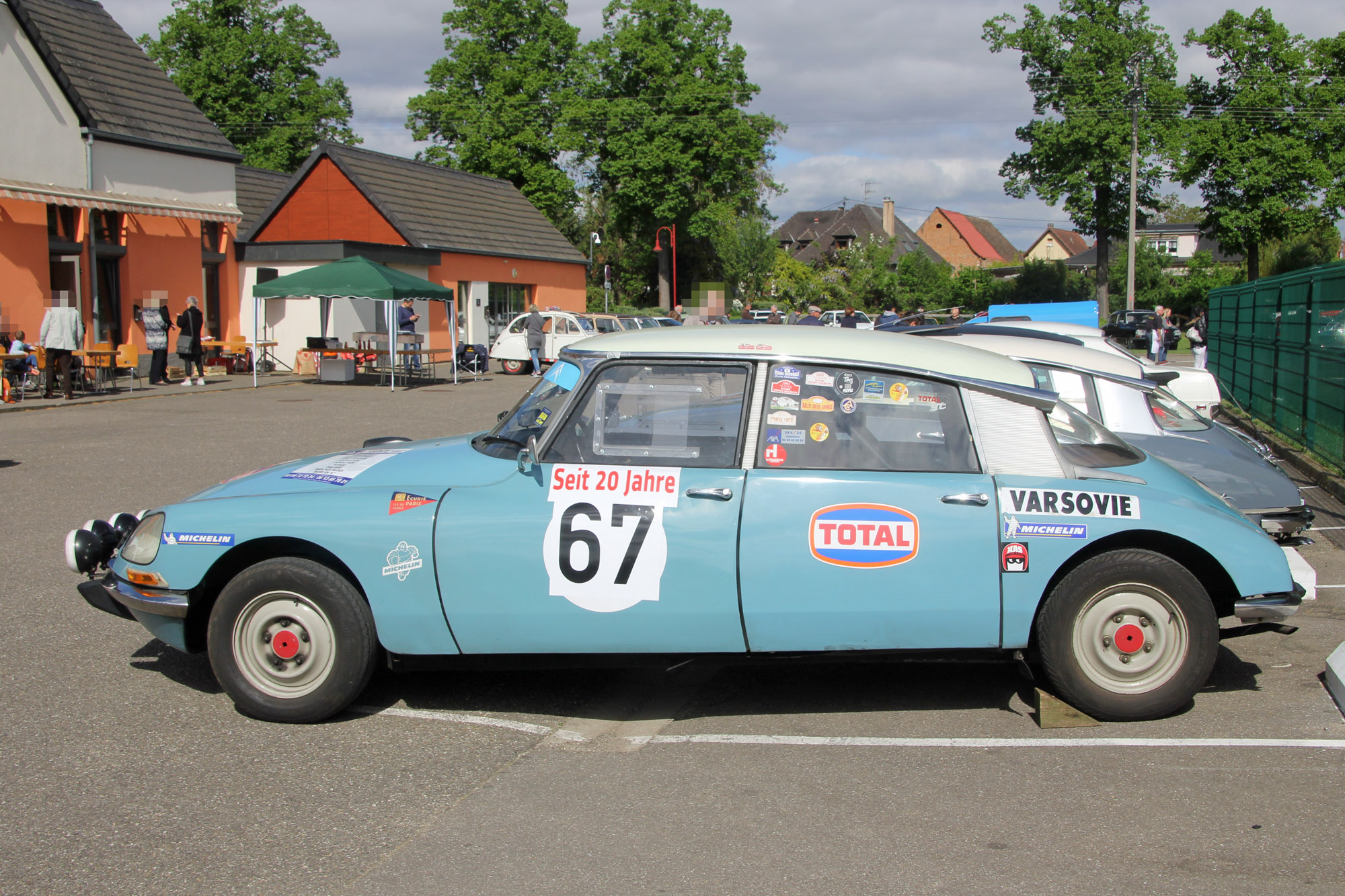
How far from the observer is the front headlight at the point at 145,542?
4629mm

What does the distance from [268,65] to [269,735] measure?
57.1 metres

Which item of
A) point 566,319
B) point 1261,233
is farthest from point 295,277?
point 1261,233

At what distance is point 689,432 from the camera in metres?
4.64

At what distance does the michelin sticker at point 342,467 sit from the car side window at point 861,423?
1.77m

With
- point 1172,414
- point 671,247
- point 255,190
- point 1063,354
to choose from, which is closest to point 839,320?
point 671,247

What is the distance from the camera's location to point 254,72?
54.8 m

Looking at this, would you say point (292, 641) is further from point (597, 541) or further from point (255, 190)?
point (255, 190)

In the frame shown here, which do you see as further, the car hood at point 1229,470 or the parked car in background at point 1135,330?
the parked car in background at point 1135,330

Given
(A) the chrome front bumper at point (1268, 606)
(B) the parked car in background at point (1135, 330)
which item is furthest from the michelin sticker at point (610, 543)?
(B) the parked car in background at point (1135, 330)

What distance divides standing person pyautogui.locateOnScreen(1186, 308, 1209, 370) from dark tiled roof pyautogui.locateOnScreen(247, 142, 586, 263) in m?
20.8

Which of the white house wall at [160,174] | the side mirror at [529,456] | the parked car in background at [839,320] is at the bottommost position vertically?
the side mirror at [529,456]

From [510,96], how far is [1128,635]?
56862mm

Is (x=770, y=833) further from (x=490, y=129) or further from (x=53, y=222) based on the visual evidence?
(x=490, y=129)

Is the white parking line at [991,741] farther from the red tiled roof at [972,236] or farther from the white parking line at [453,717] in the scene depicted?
the red tiled roof at [972,236]
